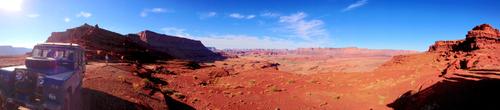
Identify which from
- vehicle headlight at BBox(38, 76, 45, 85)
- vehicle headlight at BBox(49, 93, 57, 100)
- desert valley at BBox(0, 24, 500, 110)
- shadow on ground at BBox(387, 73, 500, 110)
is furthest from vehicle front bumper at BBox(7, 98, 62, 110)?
shadow on ground at BBox(387, 73, 500, 110)

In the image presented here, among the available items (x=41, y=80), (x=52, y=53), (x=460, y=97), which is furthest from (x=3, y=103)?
(x=460, y=97)

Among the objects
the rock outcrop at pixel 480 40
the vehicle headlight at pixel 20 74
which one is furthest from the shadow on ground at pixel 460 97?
the rock outcrop at pixel 480 40

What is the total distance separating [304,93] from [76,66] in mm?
15585

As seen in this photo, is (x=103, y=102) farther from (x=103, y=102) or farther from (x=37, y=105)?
(x=37, y=105)

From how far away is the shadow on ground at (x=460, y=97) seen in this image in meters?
11.6

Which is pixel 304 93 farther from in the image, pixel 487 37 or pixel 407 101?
pixel 487 37

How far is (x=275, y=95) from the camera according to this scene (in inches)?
829

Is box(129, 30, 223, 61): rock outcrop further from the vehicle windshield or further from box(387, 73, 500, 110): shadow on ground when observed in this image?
the vehicle windshield

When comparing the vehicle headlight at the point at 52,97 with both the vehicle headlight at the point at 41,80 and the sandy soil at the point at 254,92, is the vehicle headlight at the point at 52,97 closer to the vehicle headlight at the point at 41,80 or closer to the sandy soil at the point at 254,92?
the vehicle headlight at the point at 41,80

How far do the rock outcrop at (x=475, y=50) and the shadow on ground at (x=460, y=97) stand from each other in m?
12.9

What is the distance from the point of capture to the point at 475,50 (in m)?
32.8

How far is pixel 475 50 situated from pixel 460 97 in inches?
975

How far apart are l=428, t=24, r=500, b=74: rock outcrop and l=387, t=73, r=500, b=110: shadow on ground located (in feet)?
42.4

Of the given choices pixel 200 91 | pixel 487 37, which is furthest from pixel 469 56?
pixel 200 91
